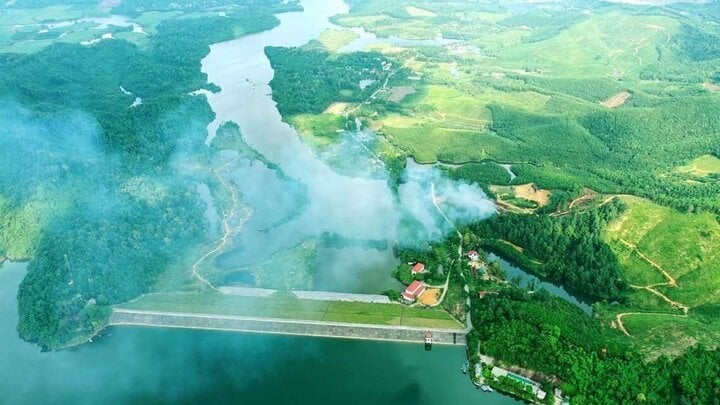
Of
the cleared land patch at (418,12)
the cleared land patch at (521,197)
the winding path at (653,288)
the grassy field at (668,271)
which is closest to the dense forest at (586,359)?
the grassy field at (668,271)

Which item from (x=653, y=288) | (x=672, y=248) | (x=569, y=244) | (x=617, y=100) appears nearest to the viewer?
(x=653, y=288)

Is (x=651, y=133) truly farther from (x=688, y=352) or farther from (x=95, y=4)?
(x=95, y=4)

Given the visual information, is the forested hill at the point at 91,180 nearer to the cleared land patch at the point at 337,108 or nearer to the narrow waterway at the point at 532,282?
the cleared land patch at the point at 337,108

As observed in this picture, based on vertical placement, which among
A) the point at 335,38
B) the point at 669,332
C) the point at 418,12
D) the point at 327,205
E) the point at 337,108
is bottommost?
the point at 335,38

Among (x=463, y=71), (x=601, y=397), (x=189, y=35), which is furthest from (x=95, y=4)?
(x=601, y=397)

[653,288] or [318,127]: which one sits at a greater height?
[653,288]

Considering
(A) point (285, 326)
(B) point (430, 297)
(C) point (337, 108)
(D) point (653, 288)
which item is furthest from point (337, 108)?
(D) point (653, 288)

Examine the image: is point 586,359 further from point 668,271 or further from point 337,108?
point 337,108
